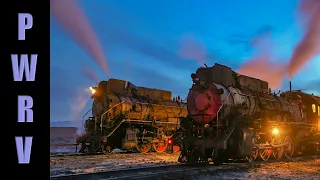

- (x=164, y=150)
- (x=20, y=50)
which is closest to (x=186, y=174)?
(x=20, y=50)

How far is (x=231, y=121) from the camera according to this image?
45.2ft

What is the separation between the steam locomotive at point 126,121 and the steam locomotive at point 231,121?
4299 millimetres

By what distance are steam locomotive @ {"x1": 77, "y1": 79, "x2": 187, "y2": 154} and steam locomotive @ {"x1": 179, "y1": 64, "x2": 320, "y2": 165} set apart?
14.1 ft

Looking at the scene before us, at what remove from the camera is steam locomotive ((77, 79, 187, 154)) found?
19.6 meters

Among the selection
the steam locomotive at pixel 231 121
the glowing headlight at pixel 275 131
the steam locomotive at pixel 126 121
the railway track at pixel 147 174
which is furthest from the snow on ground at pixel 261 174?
the steam locomotive at pixel 126 121

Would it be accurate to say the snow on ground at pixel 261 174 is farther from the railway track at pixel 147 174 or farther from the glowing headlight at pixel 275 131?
the glowing headlight at pixel 275 131

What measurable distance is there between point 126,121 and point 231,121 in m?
7.97

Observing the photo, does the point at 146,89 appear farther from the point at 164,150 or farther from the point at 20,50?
the point at 20,50

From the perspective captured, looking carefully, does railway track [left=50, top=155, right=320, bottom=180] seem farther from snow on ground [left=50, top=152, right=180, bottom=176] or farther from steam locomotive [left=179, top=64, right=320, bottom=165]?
snow on ground [left=50, top=152, right=180, bottom=176]

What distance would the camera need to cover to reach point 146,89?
23.1 m

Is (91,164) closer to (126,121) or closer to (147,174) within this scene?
(147,174)

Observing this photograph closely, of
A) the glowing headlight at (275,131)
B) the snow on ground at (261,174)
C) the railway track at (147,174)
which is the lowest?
the snow on ground at (261,174)

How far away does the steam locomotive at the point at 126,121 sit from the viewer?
773 inches

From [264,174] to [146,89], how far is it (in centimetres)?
1314
